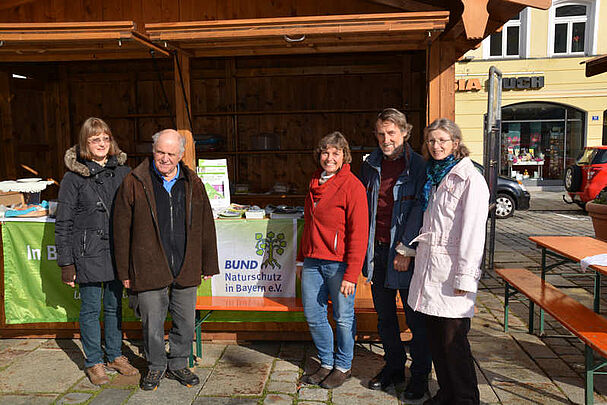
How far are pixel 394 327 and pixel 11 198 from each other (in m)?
3.80

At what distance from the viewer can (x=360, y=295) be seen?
14.0 feet

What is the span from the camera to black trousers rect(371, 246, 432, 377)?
328 centimetres

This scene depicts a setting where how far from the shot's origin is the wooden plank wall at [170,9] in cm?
497

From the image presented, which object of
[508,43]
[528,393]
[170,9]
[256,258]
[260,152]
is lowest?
A: [528,393]

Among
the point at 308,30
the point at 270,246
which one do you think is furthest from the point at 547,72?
the point at 270,246

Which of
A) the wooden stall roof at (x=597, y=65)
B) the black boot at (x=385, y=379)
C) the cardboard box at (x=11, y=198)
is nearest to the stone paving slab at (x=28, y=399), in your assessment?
the cardboard box at (x=11, y=198)

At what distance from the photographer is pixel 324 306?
3.52m

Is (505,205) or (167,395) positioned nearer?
(167,395)

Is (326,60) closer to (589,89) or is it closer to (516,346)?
(516,346)

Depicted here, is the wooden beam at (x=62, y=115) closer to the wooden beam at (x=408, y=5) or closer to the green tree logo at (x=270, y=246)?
the green tree logo at (x=270, y=246)

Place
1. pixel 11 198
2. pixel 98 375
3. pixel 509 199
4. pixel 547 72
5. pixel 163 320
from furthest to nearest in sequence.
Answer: pixel 547 72, pixel 509 199, pixel 11 198, pixel 98 375, pixel 163 320

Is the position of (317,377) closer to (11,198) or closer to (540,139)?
(11,198)

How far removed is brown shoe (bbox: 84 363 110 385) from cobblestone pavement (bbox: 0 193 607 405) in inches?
1.9

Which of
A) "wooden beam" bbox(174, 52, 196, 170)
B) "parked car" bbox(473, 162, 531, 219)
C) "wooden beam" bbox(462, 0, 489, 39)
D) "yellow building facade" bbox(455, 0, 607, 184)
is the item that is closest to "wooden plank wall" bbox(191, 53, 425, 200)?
"wooden beam" bbox(174, 52, 196, 170)
